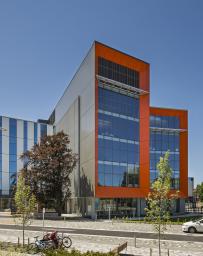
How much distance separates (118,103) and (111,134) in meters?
4.84

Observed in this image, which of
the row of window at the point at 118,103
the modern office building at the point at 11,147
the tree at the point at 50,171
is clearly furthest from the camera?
the modern office building at the point at 11,147

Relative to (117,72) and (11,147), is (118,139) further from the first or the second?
(11,147)

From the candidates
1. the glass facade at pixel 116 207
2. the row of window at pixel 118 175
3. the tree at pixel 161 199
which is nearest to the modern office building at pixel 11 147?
the row of window at pixel 118 175

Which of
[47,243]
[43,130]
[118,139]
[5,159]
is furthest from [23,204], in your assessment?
[43,130]

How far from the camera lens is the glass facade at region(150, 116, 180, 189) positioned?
3039 inches

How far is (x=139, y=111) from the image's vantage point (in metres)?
62.5

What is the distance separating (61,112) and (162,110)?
21979 mm

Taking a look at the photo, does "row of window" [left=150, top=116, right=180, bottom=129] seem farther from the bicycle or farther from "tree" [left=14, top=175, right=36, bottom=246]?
the bicycle

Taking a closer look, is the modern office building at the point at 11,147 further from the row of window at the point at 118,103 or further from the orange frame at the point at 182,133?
the row of window at the point at 118,103

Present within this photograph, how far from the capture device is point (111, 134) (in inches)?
2287

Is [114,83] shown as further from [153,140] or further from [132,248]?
[132,248]

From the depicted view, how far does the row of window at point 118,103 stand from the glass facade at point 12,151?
31.8 m

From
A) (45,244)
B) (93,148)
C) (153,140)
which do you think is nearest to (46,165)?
(93,148)

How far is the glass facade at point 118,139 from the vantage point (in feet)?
187
